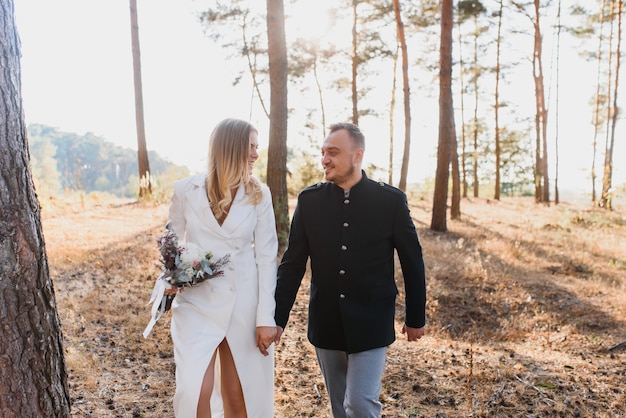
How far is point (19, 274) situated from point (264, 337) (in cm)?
140

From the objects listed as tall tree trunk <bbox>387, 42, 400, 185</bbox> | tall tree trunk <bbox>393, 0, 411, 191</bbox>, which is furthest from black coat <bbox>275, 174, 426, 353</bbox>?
tall tree trunk <bbox>387, 42, 400, 185</bbox>

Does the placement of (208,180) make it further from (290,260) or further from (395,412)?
(395,412)

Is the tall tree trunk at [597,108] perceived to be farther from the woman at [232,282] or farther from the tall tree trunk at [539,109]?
the woman at [232,282]

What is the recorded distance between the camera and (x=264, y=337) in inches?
125

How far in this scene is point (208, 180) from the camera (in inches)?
130

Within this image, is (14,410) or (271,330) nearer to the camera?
(14,410)

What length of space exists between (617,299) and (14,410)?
8.44 m

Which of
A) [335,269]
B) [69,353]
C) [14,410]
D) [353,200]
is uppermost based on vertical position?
[353,200]

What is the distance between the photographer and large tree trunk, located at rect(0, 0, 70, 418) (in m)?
2.37

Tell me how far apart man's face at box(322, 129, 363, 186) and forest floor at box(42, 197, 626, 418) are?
2108 millimetres

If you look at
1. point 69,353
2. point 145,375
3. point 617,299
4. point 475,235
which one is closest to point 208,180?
point 145,375

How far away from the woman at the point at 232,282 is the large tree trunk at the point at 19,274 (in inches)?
29.8

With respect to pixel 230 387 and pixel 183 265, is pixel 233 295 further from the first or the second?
pixel 230 387

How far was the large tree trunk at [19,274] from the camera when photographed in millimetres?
2367
